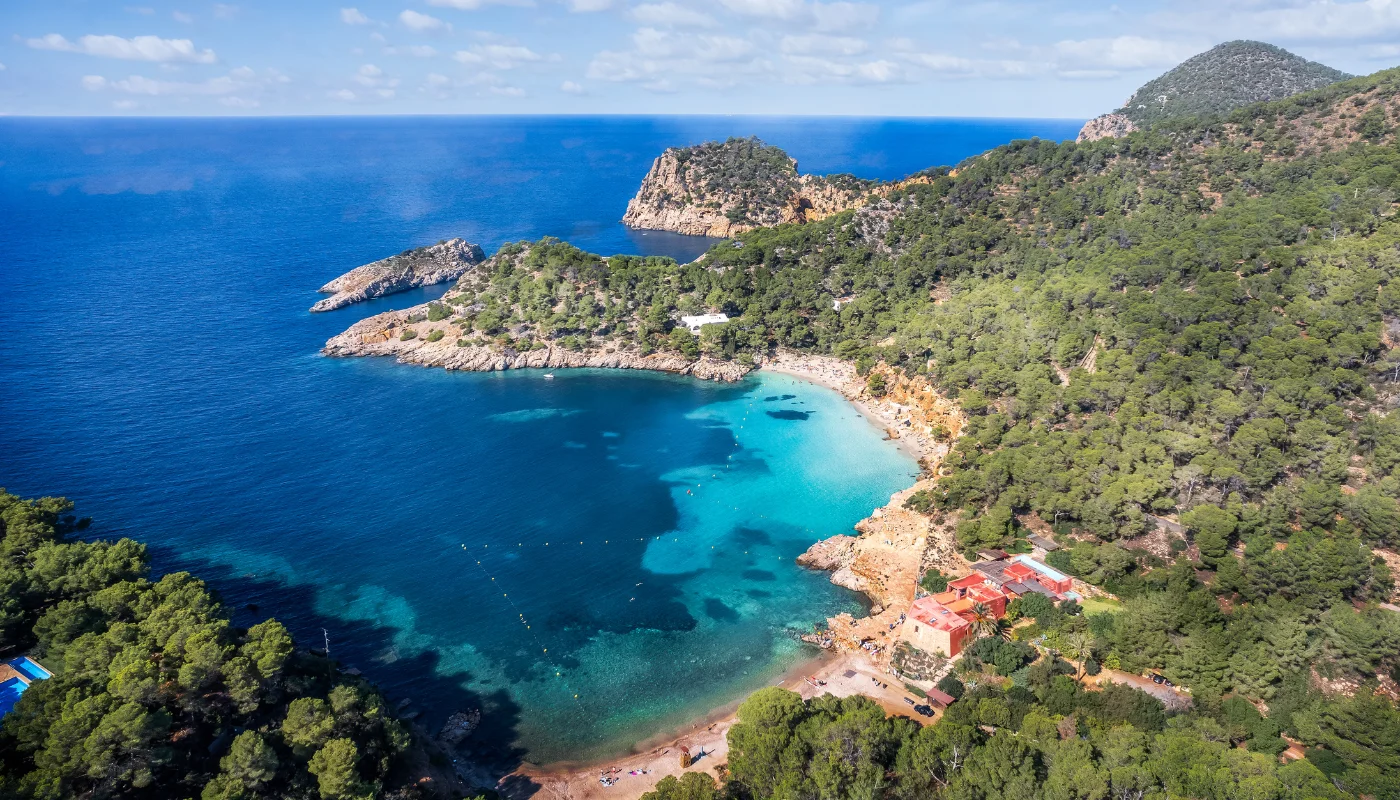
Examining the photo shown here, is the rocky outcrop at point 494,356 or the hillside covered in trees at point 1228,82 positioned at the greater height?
the hillside covered in trees at point 1228,82

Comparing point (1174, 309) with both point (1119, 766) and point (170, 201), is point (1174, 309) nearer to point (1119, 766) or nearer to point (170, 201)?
point (1119, 766)

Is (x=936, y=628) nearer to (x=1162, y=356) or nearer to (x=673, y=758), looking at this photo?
(x=673, y=758)

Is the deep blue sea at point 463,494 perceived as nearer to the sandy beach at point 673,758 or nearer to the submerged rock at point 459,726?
the submerged rock at point 459,726

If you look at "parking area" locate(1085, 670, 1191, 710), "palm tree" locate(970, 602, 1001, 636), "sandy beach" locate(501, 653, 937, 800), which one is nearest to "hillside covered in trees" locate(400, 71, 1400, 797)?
"parking area" locate(1085, 670, 1191, 710)

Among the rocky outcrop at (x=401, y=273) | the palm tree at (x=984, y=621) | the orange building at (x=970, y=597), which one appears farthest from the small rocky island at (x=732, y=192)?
the palm tree at (x=984, y=621)

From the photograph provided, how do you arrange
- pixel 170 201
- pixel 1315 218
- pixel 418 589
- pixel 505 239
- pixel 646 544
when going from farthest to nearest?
pixel 170 201 < pixel 505 239 < pixel 1315 218 < pixel 646 544 < pixel 418 589

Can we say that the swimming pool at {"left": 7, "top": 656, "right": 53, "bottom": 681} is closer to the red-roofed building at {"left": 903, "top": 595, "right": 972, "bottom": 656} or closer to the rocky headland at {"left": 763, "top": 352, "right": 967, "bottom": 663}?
the rocky headland at {"left": 763, "top": 352, "right": 967, "bottom": 663}

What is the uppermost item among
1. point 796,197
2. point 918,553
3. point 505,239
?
point 796,197

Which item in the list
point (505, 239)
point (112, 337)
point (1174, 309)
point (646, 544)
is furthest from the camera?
point (505, 239)

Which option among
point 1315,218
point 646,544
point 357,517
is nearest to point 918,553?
point 646,544
